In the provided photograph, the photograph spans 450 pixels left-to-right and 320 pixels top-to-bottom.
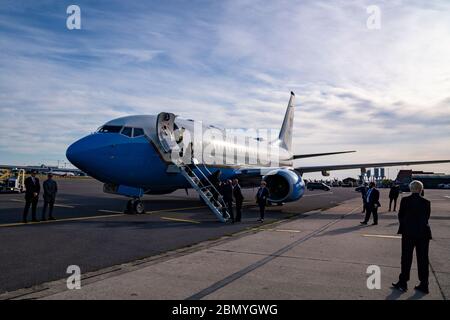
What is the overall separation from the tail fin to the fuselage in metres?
14.1

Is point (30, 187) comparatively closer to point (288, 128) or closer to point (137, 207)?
point (137, 207)

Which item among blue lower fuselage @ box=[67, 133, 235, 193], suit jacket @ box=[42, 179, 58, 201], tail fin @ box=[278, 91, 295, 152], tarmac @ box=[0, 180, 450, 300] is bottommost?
tarmac @ box=[0, 180, 450, 300]

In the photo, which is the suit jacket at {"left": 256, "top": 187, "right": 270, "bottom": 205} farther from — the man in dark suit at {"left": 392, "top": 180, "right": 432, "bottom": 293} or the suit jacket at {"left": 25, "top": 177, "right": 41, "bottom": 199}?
the man in dark suit at {"left": 392, "top": 180, "right": 432, "bottom": 293}

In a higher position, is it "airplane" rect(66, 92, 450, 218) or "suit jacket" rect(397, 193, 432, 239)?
"airplane" rect(66, 92, 450, 218)

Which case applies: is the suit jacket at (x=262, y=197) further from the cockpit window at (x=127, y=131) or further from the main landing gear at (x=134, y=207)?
the cockpit window at (x=127, y=131)

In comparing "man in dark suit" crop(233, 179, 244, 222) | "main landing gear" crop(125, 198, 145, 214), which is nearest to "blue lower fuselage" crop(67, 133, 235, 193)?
"main landing gear" crop(125, 198, 145, 214)

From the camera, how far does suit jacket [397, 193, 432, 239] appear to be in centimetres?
548

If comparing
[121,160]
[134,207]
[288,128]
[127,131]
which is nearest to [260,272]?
[121,160]

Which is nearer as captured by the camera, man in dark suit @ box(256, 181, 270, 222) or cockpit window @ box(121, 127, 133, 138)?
man in dark suit @ box(256, 181, 270, 222)

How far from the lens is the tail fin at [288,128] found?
32.5m

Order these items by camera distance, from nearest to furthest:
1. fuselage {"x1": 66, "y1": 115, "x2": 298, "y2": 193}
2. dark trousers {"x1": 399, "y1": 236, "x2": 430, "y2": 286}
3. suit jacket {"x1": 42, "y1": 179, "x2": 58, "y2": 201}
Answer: dark trousers {"x1": 399, "y1": 236, "x2": 430, "y2": 286}
suit jacket {"x1": 42, "y1": 179, "x2": 58, "y2": 201}
fuselage {"x1": 66, "y1": 115, "x2": 298, "y2": 193}

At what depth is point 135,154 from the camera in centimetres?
1458
